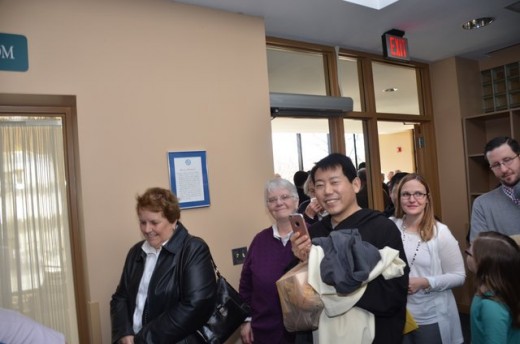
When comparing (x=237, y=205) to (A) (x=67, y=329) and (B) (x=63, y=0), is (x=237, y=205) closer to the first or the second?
(A) (x=67, y=329)

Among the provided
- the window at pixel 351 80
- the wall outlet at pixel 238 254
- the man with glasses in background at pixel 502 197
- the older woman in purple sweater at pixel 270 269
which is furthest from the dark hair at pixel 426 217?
the window at pixel 351 80

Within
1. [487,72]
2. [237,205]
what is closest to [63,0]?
[237,205]

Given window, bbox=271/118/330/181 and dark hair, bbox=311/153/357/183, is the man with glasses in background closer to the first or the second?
dark hair, bbox=311/153/357/183

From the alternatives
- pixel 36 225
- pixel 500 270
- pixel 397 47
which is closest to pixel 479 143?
pixel 397 47

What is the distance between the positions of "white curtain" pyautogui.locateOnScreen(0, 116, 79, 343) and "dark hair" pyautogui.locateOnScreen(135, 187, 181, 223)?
75cm

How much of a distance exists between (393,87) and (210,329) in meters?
3.61

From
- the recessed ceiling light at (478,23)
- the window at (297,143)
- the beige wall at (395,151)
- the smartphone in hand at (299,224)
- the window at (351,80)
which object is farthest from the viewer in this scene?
the beige wall at (395,151)

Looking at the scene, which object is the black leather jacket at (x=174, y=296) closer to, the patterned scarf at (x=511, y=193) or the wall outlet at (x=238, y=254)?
the wall outlet at (x=238, y=254)

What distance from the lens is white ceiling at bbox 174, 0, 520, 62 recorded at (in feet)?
9.60

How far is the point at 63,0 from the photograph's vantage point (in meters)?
2.34

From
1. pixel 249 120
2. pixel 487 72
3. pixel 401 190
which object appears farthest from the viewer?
pixel 487 72

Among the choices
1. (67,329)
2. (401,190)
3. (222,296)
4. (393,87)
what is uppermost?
(393,87)

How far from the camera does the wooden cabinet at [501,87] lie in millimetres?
4371

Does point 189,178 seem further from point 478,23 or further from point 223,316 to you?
point 478,23
